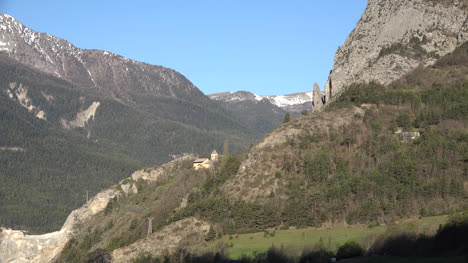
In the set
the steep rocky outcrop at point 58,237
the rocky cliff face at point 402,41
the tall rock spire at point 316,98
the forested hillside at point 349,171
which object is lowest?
the steep rocky outcrop at point 58,237

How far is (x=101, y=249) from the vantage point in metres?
149

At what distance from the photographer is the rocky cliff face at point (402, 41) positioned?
158m

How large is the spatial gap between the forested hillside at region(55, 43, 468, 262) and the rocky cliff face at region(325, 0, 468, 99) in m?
3.89

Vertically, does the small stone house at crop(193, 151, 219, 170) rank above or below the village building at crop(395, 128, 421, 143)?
below

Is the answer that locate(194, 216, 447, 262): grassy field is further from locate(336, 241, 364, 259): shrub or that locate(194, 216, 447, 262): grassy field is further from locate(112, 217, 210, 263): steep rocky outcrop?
locate(112, 217, 210, 263): steep rocky outcrop

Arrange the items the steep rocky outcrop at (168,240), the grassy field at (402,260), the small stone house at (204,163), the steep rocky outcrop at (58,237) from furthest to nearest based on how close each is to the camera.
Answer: the steep rocky outcrop at (58,237), the small stone house at (204,163), the steep rocky outcrop at (168,240), the grassy field at (402,260)

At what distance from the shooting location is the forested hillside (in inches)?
4592

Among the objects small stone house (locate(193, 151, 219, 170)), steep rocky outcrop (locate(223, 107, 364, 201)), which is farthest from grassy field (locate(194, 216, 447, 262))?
small stone house (locate(193, 151, 219, 170))

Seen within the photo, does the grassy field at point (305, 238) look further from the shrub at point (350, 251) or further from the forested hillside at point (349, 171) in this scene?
the forested hillside at point (349, 171)

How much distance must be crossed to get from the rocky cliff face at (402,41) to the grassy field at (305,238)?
52.6m

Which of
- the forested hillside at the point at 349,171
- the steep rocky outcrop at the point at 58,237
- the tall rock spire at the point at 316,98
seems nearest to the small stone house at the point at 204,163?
the steep rocky outcrop at the point at 58,237

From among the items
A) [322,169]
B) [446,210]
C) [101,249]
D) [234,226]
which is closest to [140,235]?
[101,249]

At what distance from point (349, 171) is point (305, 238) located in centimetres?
2227

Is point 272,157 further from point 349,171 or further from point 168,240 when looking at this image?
point 168,240
